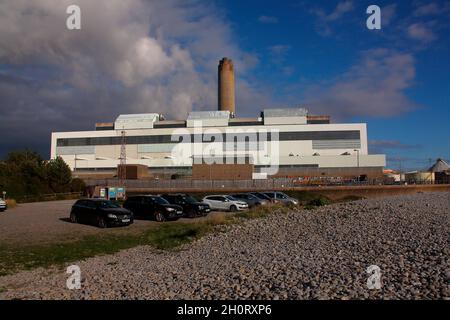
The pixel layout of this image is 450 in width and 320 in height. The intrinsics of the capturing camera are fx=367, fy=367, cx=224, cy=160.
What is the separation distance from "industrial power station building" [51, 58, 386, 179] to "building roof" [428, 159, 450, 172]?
19.8 m

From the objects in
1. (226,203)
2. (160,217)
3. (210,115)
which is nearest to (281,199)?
(226,203)

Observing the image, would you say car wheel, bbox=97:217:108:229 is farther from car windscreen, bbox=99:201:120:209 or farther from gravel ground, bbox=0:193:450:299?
gravel ground, bbox=0:193:450:299

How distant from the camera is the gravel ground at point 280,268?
7.70 m

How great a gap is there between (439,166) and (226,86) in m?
51.5

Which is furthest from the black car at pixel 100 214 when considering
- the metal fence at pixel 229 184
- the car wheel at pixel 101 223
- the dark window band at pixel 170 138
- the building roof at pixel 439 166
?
the building roof at pixel 439 166

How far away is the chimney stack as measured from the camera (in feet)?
284

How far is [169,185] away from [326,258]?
4846 cm

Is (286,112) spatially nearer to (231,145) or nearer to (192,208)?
(231,145)

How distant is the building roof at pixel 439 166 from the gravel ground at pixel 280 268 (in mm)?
74398

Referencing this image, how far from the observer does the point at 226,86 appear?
87.4m

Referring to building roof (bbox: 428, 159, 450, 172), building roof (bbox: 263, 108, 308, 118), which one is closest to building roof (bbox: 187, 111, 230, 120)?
building roof (bbox: 263, 108, 308, 118)
